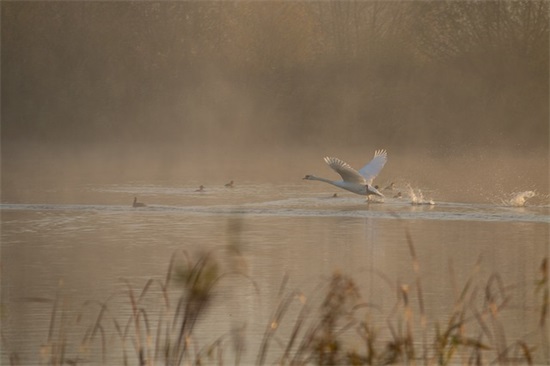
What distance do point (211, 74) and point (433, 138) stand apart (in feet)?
20.2

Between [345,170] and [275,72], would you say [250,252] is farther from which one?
[275,72]

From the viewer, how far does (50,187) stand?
18844 mm

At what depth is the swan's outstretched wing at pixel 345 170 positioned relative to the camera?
1522 cm

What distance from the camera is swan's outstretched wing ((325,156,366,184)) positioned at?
15.2 meters

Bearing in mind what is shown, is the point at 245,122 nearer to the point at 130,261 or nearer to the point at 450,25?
the point at 450,25

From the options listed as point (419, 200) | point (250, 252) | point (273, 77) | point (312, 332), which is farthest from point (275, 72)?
point (312, 332)

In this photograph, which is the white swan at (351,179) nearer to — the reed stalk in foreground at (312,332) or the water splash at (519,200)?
the water splash at (519,200)

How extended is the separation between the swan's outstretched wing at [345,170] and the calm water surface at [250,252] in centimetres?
40

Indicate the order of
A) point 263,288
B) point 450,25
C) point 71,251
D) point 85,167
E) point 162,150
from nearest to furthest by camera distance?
1. point 263,288
2. point 71,251
3. point 85,167
4. point 162,150
5. point 450,25

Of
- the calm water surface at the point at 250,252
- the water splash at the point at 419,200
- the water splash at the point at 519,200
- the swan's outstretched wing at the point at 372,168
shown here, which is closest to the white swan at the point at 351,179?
the swan's outstretched wing at the point at 372,168

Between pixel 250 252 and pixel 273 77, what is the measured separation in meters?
21.8

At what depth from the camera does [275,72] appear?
33.1 metres

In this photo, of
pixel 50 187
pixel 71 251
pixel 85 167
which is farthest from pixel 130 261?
pixel 85 167

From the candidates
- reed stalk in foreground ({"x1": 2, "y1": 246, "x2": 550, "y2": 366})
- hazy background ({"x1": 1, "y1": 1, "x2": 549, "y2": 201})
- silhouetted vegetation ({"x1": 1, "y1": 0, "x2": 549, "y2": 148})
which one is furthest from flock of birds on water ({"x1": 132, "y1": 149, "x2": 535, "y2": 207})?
silhouetted vegetation ({"x1": 1, "y1": 0, "x2": 549, "y2": 148})
